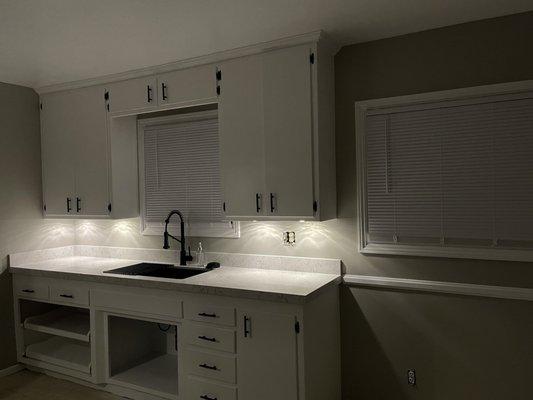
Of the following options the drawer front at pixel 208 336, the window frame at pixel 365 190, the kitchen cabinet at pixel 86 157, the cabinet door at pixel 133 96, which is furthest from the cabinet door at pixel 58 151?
the window frame at pixel 365 190

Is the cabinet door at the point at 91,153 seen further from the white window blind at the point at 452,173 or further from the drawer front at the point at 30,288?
the white window blind at the point at 452,173

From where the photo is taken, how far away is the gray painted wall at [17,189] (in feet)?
12.0

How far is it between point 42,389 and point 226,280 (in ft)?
5.90

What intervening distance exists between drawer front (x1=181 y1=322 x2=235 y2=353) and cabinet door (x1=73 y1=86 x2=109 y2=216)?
135 cm

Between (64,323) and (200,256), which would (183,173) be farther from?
(64,323)

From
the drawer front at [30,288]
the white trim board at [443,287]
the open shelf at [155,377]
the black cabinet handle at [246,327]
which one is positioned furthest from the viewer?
the drawer front at [30,288]

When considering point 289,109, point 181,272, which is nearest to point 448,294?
point 289,109

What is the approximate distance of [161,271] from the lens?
3.50 metres

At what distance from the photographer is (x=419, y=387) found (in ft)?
9.00

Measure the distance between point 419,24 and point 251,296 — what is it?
6.27 ft

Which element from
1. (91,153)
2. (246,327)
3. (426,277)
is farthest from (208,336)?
(91,153)

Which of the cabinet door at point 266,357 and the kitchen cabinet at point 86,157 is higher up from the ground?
the kitchen cabinet at point 86,157

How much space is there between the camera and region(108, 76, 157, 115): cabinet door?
3.37 meters

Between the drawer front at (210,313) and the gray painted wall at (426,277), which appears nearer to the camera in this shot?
the gray painted wall at (426,277)
